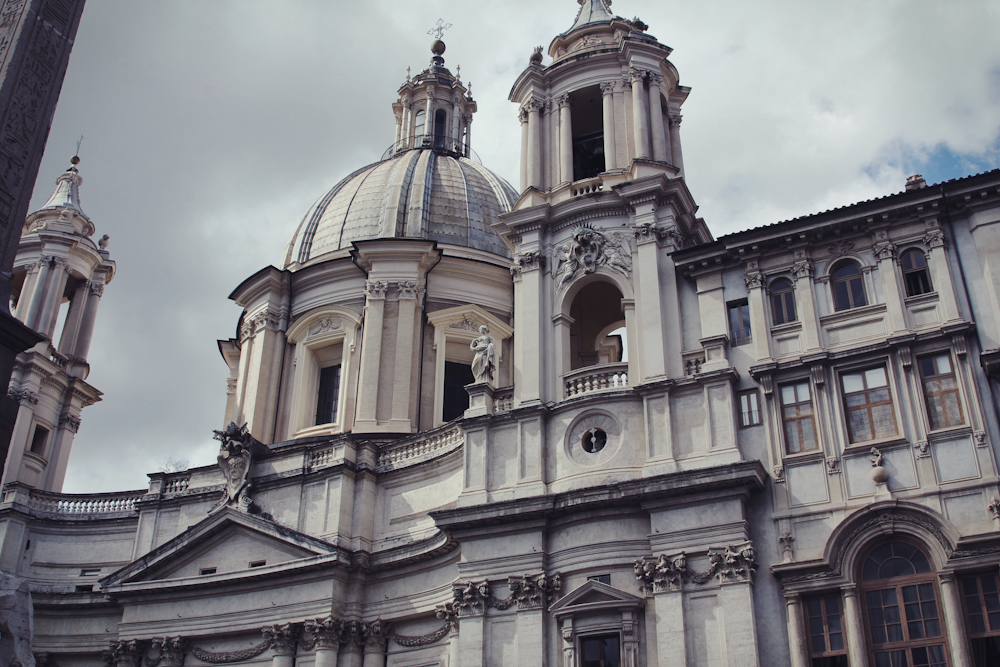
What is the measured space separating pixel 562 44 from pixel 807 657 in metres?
20.9

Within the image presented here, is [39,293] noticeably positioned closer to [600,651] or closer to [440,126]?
[440,126]

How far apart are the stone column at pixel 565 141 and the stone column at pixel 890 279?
9293 mm

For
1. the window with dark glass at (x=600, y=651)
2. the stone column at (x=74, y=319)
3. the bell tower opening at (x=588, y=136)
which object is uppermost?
the bell tower opening at (x=588, y=136)

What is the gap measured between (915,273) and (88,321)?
1264 inches

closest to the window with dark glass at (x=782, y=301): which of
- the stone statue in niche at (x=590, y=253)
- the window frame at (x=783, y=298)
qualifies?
the window frame at (x=783, y=298)

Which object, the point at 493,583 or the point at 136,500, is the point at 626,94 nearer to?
the point at 493,583

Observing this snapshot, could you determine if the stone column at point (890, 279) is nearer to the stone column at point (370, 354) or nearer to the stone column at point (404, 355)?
the stone column at point (404, 355)

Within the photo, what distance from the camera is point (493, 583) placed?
81.5 ft

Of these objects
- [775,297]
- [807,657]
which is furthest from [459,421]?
[807,657]

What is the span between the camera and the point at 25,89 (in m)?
13.9

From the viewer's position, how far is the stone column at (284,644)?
28.4 m

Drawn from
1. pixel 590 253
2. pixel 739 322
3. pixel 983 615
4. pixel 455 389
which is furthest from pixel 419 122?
pixel 983 615

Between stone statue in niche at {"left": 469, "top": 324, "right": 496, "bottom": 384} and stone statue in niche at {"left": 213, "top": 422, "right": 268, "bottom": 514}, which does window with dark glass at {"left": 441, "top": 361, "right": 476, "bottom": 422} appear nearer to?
stone statue in niche at {"left": 213, "top": 422, "right": 268, "bottom": 514}

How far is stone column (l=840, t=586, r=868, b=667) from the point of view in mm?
20453
